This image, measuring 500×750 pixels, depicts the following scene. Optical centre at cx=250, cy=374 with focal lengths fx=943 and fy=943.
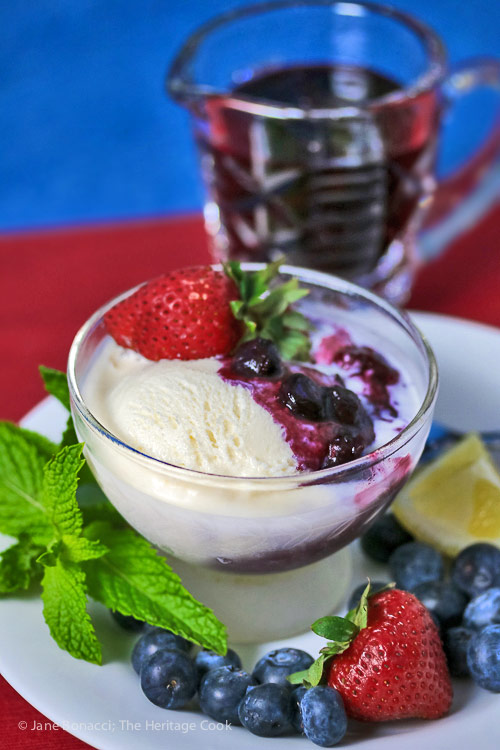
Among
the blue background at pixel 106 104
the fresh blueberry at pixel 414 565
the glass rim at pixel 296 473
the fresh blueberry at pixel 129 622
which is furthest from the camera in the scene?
the blue background at pixel 106 104

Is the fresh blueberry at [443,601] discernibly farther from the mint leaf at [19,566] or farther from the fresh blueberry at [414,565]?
the mint leaf at [19,566]

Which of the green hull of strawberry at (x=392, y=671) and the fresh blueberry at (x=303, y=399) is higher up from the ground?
the fresh blueberry at (x=303, y=399)

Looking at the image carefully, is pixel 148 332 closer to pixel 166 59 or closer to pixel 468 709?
pixel 468 709

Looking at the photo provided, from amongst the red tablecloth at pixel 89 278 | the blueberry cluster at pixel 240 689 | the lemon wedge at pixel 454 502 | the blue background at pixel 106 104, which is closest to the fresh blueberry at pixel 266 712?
the blueberry cluster at pixel 240 689

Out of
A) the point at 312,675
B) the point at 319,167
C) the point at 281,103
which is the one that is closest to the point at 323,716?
the point at 312,675

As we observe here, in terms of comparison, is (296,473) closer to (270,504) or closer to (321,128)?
(270,504)

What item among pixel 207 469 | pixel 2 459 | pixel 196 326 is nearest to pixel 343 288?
pixel 196 326

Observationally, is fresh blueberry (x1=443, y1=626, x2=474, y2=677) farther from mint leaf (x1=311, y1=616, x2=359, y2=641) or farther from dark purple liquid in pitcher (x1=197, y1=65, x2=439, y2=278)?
dark purple liquid in pitcher (x1=197, y1=65, x2=439, y2=278)
